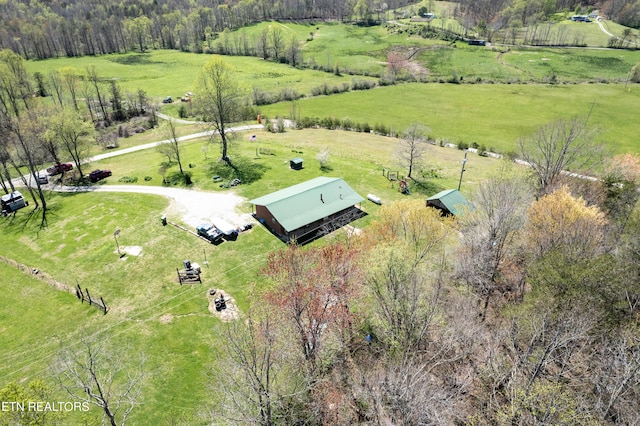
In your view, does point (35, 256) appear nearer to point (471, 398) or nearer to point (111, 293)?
point (111, 293)

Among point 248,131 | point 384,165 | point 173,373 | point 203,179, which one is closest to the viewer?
point 173,373

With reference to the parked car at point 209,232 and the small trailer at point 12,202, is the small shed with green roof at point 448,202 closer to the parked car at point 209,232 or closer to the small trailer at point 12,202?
the parked car at point 209,232

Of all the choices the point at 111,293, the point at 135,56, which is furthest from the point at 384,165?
the point at 135,56

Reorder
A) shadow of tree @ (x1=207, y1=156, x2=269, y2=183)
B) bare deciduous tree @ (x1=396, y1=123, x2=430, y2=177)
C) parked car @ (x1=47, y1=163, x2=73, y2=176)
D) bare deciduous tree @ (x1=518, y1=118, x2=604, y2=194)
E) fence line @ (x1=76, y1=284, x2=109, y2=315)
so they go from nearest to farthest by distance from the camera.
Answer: fence line @ (x1=76, y1=284, x2=109, y2=315)
bare deciduous tree @ (x1=518, y1=118, x2=604, y2=194)
bare deciduous tree @ (x1=396, y1=123, x2=430, y2=177)
shadow of tree @ (x1=207, y1=156, x2=269, y2=183)
parked car @ (x1=47, y1=163, x2=73, y2=176)

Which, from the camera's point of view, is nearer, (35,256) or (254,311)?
(254,311)

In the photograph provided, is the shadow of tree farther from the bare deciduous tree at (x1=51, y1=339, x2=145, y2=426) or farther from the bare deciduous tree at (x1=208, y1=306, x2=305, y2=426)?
the bare deciduous tree at (x1=51, y1=339, x2=145, y2=426)

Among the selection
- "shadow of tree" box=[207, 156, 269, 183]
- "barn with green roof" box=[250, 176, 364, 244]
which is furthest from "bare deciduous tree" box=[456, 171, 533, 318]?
"shadow of tree" box=[207, 156, 269, 183]

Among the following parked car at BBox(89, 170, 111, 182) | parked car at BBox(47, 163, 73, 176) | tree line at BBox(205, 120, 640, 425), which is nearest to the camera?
tree line at BBox(205, 120, 640, 425)
